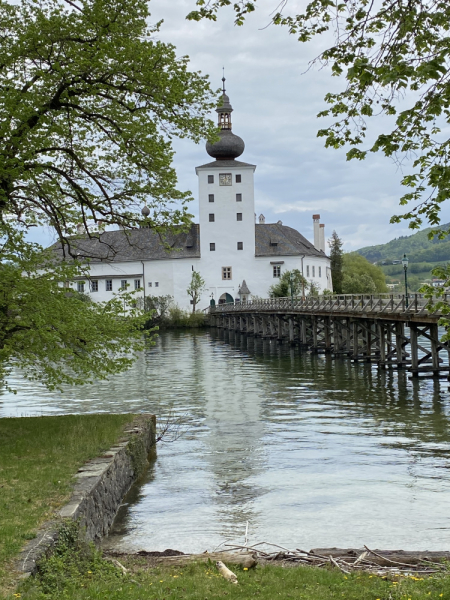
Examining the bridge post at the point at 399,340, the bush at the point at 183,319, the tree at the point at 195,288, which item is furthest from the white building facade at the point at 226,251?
the bridge post at the point at 399,340

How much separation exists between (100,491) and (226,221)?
69.7 meters

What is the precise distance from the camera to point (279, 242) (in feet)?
260

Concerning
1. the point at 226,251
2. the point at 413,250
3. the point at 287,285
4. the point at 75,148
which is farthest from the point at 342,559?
the point at 413,250

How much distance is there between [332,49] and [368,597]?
16.6 feet

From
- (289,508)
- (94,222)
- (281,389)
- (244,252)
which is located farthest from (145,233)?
(289,508)

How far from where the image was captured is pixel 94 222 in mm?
14781

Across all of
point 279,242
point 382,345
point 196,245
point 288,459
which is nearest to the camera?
point 288,459

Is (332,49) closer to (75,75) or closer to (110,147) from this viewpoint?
(75,75)

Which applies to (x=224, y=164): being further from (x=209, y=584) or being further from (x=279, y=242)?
(x=209, y=584)

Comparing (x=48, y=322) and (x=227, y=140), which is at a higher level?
(x=227, y=140)

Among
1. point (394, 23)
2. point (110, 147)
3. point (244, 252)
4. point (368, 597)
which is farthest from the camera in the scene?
point (244, 252)

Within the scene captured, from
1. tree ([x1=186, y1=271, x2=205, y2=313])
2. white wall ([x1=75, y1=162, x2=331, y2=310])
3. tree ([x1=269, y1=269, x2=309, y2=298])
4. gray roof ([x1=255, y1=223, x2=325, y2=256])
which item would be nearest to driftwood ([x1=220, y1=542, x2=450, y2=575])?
tree ([x1=269, y1=269, x2=309, y2=298])

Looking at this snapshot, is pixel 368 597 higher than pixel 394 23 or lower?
lower

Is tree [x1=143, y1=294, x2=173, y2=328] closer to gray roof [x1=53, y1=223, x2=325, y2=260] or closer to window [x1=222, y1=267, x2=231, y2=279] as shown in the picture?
gray roof [x1=53, y1=223, x2=325, y2=260]
